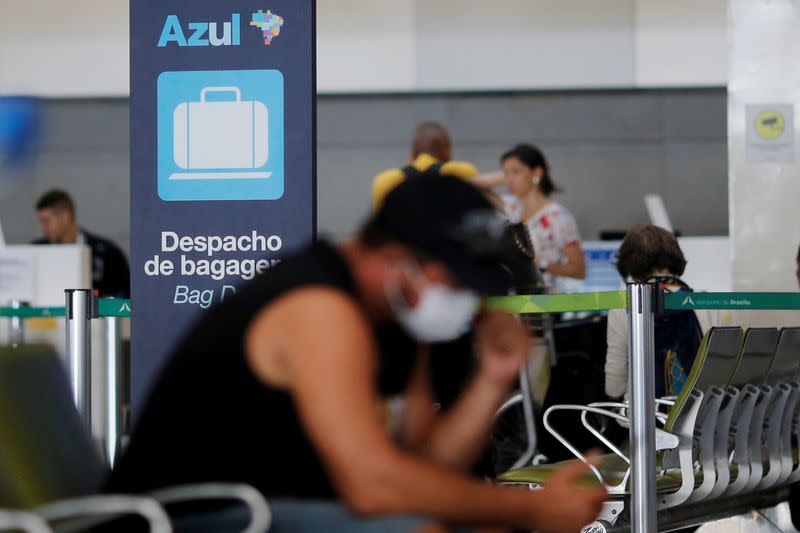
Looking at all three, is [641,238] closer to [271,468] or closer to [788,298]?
[788,298]

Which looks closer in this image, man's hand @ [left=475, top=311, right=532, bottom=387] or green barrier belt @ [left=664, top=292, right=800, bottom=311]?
man's hand @ [left=475, top=311, right=532, bottom=387]

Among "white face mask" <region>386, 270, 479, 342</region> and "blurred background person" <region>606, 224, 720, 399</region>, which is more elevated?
"white face mask" <region>386, 270, 479, 342</region>

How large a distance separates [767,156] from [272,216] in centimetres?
458

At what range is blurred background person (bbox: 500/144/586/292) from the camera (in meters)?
7.11

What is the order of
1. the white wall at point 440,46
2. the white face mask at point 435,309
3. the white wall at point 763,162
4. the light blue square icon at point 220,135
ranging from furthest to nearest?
the white wall at point 440,46 < the white wall at point 763,162 < the light blue square icon at point 220,135 < the white face mask at point 435,309

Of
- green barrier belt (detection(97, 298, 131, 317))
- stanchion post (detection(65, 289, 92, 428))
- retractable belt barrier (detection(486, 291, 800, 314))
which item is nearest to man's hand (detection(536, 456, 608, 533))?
retractable belt barrier (detection(486, 291, 800, 314))

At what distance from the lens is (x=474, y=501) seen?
1.84m

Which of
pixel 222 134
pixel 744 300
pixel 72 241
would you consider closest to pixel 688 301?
pixel 744 300

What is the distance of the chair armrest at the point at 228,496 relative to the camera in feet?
6.04

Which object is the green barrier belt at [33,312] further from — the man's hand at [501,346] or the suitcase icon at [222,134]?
the man's hand at [501,346]

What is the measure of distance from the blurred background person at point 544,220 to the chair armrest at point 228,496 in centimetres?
514

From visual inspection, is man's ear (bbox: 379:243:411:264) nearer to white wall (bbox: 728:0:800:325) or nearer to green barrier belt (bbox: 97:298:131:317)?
green barrier belt (bbox: 97:298:131:317)

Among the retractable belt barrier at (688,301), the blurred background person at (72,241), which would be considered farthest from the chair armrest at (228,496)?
the blurred background person at (72,241)

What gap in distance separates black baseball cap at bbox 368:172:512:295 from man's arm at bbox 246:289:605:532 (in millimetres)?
154
